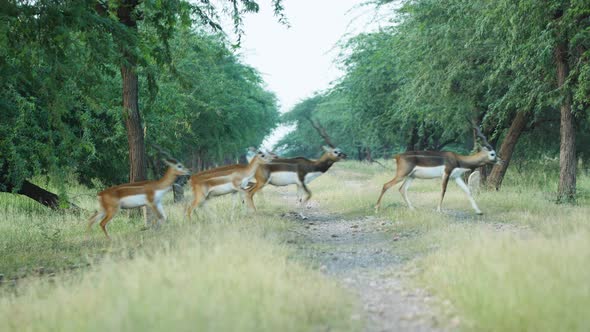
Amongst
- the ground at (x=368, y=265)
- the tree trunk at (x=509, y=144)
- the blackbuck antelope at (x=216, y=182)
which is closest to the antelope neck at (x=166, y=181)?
Result: the blackbuck antelope at (x=216, y=182)

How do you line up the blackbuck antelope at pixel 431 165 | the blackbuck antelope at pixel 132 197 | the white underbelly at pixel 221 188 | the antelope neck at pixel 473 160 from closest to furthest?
the blackbuck antelope at pixel 132 197 → the white underbelly at pixel 221 188 → the blackbuck antelope at pixel 431 165 → the antelope neck at pixel 473 160

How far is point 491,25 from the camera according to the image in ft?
54.0

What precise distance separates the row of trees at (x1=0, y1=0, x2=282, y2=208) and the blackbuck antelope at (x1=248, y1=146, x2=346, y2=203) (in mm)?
2907

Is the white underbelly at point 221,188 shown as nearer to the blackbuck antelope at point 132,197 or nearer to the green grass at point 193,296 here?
the blackbuck antelope at point 132,197

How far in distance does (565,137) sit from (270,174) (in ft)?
25.7

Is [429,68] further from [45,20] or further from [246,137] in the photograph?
[246,137]

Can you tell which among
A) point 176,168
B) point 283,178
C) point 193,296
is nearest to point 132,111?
point 176,168

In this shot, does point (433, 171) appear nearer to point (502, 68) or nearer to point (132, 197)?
point (502, 68)

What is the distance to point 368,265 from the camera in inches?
356

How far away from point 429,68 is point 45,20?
42.5ft

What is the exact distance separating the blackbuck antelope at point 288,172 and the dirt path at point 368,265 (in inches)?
38.1

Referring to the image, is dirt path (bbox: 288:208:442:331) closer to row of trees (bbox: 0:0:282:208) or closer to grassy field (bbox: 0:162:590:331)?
grassy field (bbox: 0:162:590:331)

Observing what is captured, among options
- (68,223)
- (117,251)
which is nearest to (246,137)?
(68,223)

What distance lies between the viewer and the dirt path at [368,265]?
6.04 meters
